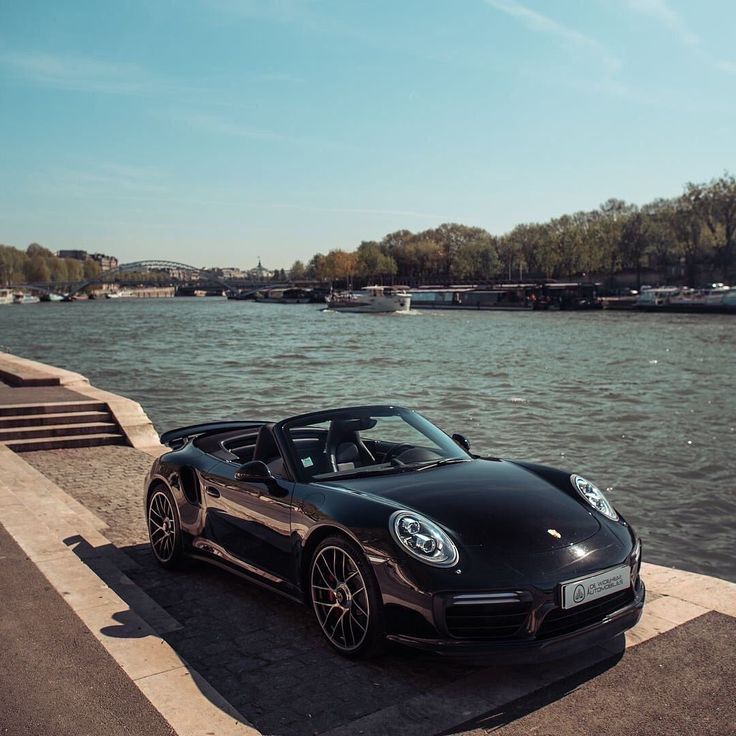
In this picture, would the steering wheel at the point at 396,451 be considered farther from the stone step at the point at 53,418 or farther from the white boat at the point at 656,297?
the white boat at the point at 656,297

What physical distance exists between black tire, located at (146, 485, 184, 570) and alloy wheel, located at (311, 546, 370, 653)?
1915mm

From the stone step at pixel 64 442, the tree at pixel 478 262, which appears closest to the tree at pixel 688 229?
the tree at pixel 478 262

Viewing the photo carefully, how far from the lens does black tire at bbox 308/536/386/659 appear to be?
4.34 m

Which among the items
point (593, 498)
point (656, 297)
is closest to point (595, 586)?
point (593, 498)

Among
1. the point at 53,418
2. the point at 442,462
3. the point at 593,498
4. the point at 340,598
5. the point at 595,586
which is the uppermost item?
the point at 442,462

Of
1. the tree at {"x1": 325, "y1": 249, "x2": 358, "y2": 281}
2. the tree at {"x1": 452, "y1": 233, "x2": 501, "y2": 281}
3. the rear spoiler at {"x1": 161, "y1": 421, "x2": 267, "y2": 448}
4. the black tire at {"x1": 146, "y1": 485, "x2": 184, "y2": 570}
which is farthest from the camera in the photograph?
the tree at {"x1": 325, "y1": 249, "x2": 358, "y2": 281}

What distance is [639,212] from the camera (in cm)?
12106

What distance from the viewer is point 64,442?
1262 centimetres

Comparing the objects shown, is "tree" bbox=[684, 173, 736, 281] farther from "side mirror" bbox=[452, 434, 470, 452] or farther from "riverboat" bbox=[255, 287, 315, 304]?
"side mirror" bbox=[452, 434, 470, 452]

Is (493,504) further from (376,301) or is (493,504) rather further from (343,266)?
(343,266)

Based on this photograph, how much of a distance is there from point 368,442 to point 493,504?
1.38 metres

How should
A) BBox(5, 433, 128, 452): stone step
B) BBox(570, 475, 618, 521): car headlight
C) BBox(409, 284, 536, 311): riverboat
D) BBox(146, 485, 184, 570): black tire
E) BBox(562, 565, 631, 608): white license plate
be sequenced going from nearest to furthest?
BBox(562, 565, 631, 608): white license plate → BBox(570, 475, 618, 521): car headlight → BBox(146, 485, 184, 570): black tire → BBox(5, 433, 128, 452): stone step → BBox(409, 284, 536, 311): riverboat

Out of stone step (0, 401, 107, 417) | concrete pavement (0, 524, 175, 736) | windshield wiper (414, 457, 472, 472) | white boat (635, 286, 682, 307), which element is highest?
windshield wiper (414, 457, 472, 472)

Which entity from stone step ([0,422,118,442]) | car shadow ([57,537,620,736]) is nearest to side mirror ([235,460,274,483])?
car shadow ([57,537,620,736])
